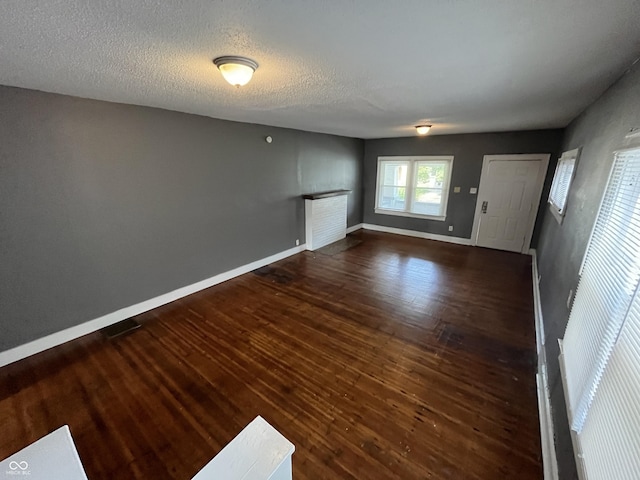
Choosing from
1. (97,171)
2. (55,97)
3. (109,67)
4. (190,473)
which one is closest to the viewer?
(190,473)

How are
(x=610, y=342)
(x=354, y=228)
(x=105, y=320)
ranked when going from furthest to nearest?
(x=354, y=228)
(x=105, y=320)
(x=610, y=342)

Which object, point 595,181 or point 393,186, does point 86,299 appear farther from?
point 393,186

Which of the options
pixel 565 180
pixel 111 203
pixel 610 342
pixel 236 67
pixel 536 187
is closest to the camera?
pixel 610 342

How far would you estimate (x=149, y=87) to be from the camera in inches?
83.0

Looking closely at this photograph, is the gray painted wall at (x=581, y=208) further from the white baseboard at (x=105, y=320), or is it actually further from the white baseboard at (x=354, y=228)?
the white baseboard at (x=354, y=228)

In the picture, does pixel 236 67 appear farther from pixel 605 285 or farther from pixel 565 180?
pixel 565 180

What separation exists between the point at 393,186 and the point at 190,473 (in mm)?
6258

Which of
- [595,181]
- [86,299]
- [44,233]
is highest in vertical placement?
[595,181]

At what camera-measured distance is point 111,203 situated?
8.79ft

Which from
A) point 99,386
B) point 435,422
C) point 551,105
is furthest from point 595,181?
point 99,386

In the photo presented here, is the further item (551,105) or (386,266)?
(386,266)

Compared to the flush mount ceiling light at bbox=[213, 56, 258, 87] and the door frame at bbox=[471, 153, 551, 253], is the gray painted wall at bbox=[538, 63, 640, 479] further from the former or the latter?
the flush mount ceiling light at bbox=[213, 56, 258, 87]

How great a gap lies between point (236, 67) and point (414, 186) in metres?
5.32

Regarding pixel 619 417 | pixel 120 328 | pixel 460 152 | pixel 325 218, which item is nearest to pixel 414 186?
pixel 460 152
